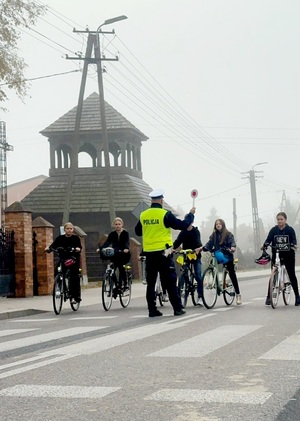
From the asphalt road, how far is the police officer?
1080 millimetres

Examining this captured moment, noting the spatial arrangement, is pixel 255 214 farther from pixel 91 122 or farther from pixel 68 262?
pixel 68 262

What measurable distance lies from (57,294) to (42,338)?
4747 millimetres

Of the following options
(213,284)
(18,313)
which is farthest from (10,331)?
(213,284)

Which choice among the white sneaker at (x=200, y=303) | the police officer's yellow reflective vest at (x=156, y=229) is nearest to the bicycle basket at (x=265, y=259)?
the white sneaker at (x=200, y=303)

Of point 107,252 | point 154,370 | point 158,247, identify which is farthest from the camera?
point 107,252

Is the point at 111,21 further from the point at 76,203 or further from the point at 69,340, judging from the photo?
the point at 69,340

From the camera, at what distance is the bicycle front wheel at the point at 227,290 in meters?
15.4

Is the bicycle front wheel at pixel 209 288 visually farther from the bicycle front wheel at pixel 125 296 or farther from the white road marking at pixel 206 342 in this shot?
A: the white road marking at pixel 206 342

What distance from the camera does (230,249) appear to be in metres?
15.3

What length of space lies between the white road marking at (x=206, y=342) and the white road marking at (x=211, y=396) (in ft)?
6.52

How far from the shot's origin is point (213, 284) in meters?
15.1

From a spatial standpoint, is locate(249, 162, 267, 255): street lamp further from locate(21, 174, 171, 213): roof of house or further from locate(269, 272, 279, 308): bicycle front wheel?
locate(269, 272, 279, 308): bicycle front wheel

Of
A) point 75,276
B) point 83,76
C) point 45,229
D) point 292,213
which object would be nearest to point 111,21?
point 83,76

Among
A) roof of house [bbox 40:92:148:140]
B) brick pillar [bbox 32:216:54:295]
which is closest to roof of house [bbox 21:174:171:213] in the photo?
roof of house [bbox 40:92:148:140]
